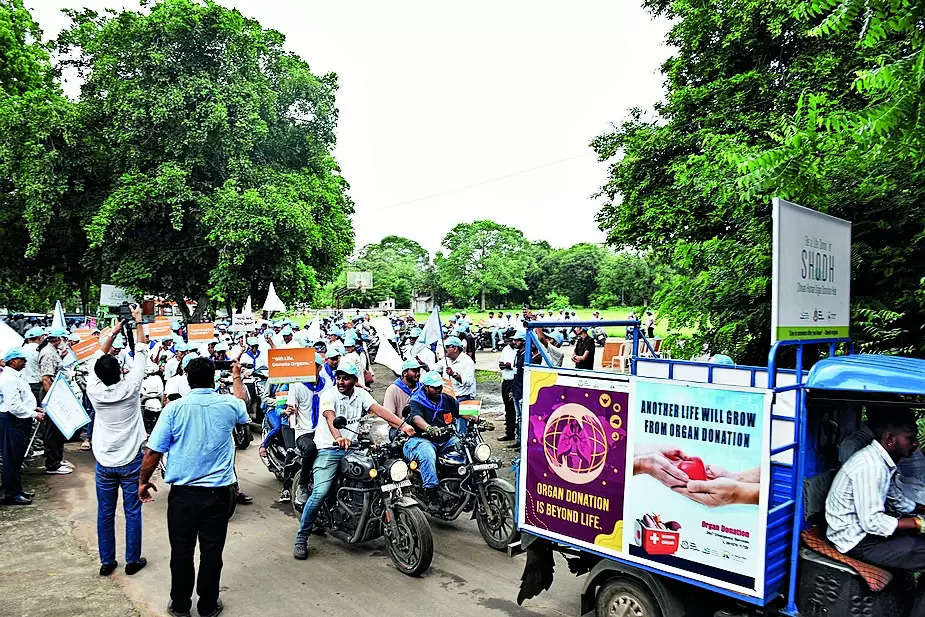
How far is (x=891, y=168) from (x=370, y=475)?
5904mm

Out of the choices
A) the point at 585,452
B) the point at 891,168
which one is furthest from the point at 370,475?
the point at 891,168

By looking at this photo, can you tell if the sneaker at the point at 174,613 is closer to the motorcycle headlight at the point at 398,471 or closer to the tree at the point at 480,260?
the motorcycle headlight at the point at 398,471

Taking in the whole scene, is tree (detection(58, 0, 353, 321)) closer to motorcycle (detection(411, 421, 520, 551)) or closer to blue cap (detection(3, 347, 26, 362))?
blue cap (detection(3, 347, 26, 362))

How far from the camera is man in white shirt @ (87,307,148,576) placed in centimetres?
598

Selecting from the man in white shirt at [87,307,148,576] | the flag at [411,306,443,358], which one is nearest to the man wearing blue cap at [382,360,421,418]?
the man in white shirt at [87,307,148,576]

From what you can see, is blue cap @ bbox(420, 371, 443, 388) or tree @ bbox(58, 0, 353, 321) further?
tree @ bbox(58, 0, 353, 321)

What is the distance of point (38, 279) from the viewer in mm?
34125

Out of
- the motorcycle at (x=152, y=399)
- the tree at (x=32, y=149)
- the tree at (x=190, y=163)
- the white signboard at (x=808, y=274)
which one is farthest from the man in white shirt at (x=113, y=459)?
the tree at (x=32, y=149)

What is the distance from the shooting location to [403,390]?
8039 mm

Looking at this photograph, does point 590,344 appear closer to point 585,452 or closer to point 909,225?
point 909,225

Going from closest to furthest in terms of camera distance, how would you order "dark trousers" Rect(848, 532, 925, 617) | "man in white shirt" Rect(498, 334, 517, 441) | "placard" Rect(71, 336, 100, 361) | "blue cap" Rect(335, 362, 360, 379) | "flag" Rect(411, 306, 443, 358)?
"dark trousers" Rect(848, 532, 925, 617), "blue cap" Rect(335, 362, 360, 379), "placard" Rect(71, 336, 100, 361), "man in white shirt" Rect(498, 334, 517, 441), "flag" Rect(411, 306, 443, 358)

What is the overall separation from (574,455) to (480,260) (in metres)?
74.0

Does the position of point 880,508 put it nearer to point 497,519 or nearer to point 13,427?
point 497,519

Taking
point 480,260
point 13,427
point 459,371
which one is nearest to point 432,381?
point 459,371
